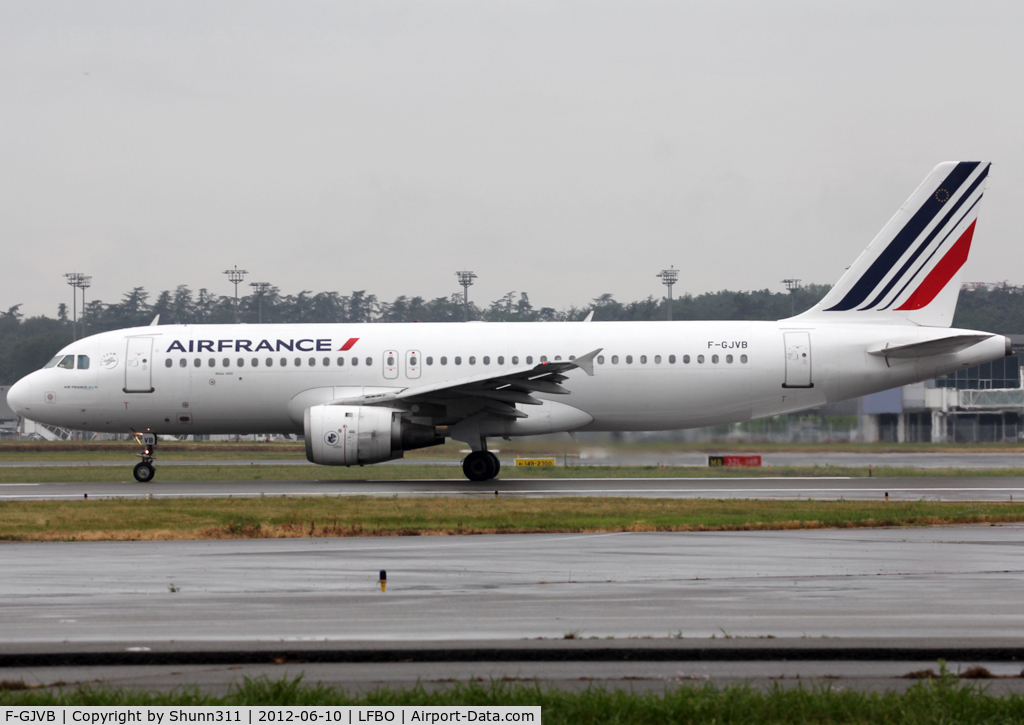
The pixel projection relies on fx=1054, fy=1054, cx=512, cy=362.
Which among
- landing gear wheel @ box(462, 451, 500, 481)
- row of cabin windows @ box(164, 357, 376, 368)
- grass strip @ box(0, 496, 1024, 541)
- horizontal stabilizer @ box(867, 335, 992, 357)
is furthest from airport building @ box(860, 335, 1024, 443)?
grass strip @ box(0, 496, 1024, 541)

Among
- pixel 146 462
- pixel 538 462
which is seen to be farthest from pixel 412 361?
pixel 538 462

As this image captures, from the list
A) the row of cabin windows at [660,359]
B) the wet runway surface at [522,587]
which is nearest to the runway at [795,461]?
the row of cabin windows at [660,359]

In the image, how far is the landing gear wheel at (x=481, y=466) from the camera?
26625mm

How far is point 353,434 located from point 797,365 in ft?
37.6

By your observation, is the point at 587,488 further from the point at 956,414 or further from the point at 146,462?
the point at 956,414

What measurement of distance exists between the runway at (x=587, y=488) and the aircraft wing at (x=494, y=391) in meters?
Result: 1.96

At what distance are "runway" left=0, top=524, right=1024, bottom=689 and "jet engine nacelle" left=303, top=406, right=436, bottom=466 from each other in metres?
10.0

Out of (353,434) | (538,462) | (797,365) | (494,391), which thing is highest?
(797,365)

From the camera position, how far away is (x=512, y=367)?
27344 mm

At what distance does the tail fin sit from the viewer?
92.2 feet

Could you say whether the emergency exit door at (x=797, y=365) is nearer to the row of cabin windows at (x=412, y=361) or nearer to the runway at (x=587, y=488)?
the row of cabin windows at (x=412, y=361)

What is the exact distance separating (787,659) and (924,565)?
5.38 metres

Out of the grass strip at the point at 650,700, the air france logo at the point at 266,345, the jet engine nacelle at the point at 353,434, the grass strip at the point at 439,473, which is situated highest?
the air france logo at the point at 266,345

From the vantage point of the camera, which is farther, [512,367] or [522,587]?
[512,367]
